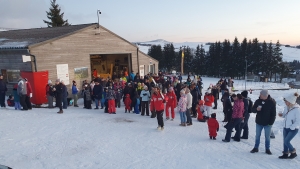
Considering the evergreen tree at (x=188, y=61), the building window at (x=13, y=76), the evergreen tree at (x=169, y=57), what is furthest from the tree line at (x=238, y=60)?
the building window at (x=13, y=76)

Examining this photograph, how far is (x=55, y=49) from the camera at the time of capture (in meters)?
14.7

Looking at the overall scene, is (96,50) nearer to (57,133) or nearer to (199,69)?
(57,133)

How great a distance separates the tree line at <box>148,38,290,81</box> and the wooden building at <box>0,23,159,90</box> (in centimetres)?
3654

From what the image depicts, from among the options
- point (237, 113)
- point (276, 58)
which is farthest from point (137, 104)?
point (276, 58)

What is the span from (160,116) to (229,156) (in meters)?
3.11

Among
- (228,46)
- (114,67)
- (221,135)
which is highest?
(228,46)

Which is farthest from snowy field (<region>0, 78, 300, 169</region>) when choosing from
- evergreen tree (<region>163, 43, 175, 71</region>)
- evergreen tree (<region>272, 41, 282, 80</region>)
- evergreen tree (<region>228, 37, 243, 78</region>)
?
evergreen tree (<region>163, 43, 175, 71</region>)

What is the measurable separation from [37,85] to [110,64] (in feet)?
35.0

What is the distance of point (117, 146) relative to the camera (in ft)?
23.7

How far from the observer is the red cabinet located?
519 inches

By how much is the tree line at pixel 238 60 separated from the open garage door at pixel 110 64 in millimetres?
32983

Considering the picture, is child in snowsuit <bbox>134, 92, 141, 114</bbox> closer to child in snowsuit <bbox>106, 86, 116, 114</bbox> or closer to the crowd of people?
the crowd of people

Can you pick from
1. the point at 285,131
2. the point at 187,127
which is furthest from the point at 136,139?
the point at 285,131

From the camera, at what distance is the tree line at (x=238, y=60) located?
57312 mm
